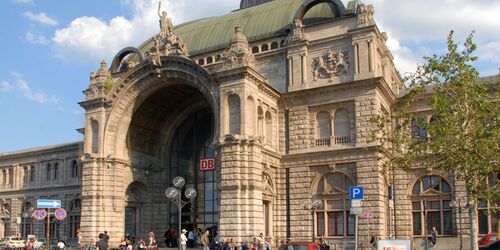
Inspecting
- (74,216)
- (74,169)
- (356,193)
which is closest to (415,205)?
(356,193)

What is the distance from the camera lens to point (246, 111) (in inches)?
1508

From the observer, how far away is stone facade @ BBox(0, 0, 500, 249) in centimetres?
3866

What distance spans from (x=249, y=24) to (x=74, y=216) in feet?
86.1

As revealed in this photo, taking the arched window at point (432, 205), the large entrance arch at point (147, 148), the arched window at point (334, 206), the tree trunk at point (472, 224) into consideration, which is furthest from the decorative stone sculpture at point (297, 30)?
the tree trunk at point (472, 224)

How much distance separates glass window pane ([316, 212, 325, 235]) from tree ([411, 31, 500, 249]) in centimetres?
1539

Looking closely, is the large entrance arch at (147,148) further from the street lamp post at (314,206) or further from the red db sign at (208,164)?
the street lamp post at (314,206)

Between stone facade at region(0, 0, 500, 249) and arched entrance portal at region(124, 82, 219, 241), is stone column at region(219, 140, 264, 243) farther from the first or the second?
arched entrance portal at region(124, 82, 219, 241)

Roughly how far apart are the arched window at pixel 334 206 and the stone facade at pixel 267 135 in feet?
0.24

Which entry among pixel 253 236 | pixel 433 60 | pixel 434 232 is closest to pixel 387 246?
pixel 433 60

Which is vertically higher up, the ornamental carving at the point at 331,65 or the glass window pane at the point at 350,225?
the ornamental carving at the point at 331,65

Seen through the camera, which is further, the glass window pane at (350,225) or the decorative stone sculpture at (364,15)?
the decorative stone sculpture at (364,15)

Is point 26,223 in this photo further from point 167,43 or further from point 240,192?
point 240,192

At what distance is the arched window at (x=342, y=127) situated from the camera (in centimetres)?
4069

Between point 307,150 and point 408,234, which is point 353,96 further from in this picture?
point 408,234
